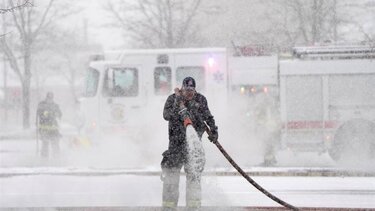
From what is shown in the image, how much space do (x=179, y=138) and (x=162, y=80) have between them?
7495mm

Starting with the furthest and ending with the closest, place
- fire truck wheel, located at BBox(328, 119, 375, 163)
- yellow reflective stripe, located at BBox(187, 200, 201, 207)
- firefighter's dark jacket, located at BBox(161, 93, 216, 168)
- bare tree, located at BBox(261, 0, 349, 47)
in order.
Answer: bare tree, located at BBox(261, 0, 349, 47), fire truck wheel, located at BBox(328, 119, 375, 163), firefighter's dark jacket, located at BBox(161, 93, 216, 168), yellow reflective stripe, located at BBox(187, 200, 201, 207)

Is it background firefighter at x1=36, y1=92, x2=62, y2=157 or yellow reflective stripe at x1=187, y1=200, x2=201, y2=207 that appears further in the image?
background firefighter at x1=36, y1=92, x2=62, y2=157

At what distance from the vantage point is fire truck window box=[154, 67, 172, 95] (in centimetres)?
1457

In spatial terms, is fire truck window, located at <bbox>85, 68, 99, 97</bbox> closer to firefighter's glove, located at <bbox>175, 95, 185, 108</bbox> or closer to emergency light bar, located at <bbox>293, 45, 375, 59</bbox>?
emergency light bar, located at <bbox>293, 45, 375, 59</bbox>

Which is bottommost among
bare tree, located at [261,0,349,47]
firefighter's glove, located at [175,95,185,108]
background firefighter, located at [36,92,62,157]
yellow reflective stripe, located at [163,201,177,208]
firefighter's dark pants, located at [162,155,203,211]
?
yellow reflective stripe, located at [163,201,177,208]

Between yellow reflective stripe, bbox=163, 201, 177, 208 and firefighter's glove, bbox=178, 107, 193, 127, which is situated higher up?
firefighter's glove, bbox=178, 107, 193, 127

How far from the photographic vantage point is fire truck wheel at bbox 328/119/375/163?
43.0 feet

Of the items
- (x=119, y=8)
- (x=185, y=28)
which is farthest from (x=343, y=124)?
(x=119, y=8)

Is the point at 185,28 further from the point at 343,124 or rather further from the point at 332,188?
the point at 332,188

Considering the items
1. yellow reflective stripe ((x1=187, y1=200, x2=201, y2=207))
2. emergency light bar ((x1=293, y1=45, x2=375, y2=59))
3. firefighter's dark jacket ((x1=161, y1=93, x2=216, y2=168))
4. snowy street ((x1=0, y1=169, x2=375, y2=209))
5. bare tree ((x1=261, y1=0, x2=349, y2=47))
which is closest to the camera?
yellow reflective stripe ((x1=187, y1=200, x2=201, y2=207))

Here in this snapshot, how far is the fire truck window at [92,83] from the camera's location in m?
14.6

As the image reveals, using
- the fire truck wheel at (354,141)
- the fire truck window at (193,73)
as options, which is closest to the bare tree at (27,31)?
the fire truck window at (193,73)

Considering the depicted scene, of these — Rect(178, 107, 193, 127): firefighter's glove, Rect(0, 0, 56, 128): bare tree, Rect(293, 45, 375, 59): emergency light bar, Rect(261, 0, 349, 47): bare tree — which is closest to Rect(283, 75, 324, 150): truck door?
Rect(293, 45, 375, 59): emergency light bar

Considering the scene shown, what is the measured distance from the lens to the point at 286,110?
1338cm
